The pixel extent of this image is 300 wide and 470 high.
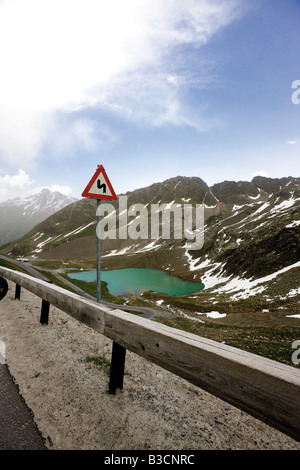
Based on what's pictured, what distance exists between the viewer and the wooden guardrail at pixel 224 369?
184cm

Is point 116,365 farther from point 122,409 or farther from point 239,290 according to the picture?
point 239,290

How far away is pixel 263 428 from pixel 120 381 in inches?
96.5

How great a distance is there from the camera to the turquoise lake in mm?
82062

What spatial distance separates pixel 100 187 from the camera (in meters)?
5.78

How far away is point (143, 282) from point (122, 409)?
94.7 meters

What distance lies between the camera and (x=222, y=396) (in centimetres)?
227

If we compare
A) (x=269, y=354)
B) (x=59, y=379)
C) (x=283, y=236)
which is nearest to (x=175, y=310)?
(x=269, y=354)

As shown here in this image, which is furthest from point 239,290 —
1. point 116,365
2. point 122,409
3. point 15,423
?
point 15,423

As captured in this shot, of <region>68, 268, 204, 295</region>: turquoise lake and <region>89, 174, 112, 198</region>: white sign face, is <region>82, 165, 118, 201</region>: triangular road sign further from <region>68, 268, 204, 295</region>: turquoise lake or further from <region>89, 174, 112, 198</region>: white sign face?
<region>68, 268, 204, 295</region>: turquoise lake

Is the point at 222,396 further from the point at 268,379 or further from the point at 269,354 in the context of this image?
the point at 269,354

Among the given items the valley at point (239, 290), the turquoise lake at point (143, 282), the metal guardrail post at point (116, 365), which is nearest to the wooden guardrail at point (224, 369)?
the metal guardrail post at point (116, 365)

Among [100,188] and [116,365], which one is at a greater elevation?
[100,188]

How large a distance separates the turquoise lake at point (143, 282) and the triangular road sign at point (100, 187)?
75.1 meters

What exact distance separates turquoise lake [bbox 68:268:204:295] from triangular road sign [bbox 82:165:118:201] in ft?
246
